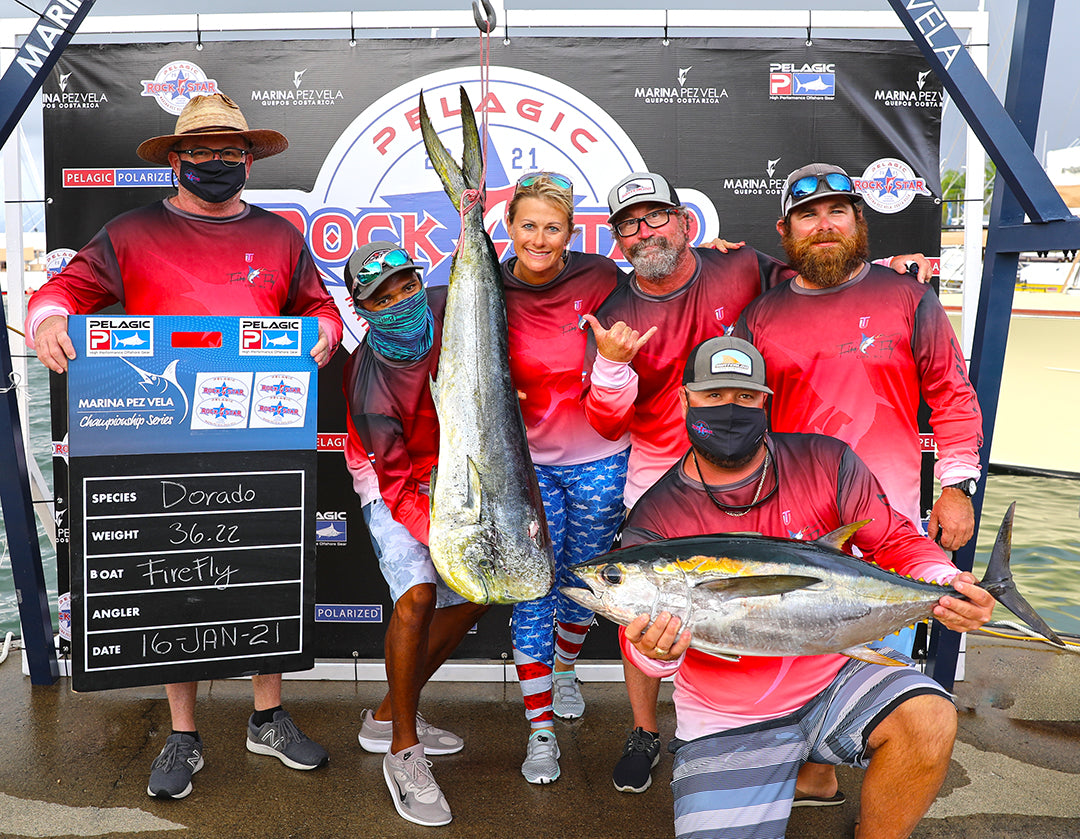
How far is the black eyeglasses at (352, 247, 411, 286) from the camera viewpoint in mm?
2160

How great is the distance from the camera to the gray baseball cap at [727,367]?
185 cm

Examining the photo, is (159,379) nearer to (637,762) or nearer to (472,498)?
(472,498)

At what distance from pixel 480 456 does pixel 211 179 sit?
137 cm

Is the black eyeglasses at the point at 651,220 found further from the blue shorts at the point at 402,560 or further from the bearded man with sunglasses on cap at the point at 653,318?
the blue shorts at the point at 402,560

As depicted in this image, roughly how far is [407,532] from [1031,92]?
2383mm

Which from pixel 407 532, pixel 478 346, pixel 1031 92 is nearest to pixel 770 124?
pixel 1031 92

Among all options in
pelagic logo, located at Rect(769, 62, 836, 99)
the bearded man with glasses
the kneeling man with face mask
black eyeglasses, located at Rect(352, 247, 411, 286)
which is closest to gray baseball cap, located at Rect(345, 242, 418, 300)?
black eyeglasses, located at Rect(352, 247, 411, 286)

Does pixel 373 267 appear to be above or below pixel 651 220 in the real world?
below

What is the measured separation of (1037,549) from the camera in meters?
7.20

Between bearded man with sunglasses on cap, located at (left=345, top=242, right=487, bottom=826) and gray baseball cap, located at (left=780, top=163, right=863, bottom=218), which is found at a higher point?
gray baseball cap, located at (left=780, top=163, right=863, bottom=218)

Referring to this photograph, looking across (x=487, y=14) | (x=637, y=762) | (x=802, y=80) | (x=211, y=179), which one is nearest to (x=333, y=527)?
(x=211, y=179)

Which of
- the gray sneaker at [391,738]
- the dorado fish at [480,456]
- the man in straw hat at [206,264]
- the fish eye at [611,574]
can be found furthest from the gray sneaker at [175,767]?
the fish eye at [611,574]

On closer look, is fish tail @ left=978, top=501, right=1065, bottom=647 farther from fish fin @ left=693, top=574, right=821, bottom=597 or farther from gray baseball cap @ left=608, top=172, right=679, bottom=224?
gray baseball cap @ left=608, top=172, right=679, bottom=224

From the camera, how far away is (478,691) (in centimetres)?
321
